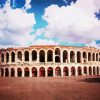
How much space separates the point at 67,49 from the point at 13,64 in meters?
12.3

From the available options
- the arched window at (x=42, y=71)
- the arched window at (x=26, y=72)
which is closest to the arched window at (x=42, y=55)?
the arched window at (x=42, y=71)

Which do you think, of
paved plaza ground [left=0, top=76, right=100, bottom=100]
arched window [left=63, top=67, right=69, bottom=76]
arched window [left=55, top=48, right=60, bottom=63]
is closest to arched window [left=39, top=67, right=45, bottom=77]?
arched window [left=55, top=48, right=60, bottom=63]

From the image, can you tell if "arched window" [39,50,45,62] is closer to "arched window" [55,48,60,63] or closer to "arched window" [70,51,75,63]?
"arched window" [55,48,60,63]

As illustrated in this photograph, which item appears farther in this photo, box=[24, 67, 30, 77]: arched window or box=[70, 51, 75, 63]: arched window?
box=[70, 51, 75, 63]: arched window

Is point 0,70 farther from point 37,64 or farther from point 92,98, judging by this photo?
point 92,98

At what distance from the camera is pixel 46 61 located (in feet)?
157

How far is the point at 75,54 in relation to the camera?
49.3 meters

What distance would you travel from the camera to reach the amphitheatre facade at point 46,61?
1871 inches

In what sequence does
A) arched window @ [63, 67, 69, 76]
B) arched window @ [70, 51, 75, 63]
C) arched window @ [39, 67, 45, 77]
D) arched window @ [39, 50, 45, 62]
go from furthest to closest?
arched window @ [70, 51, 75, 63]
arched window @ [39, 50, 45, 62]
arched window @ [63, 67, 69, 76]
arched window @ [39, 67, 45, 77]

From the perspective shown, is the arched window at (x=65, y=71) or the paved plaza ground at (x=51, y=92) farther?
the arched window at (x=65, y=71)

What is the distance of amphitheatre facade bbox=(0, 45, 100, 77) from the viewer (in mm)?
47531

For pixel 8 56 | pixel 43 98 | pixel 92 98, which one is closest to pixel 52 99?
pixel 43 98

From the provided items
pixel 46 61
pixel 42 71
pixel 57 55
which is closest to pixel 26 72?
pixel 42 71

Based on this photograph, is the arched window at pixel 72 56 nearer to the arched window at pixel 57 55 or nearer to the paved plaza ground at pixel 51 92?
the arched window at pixel 57 55
